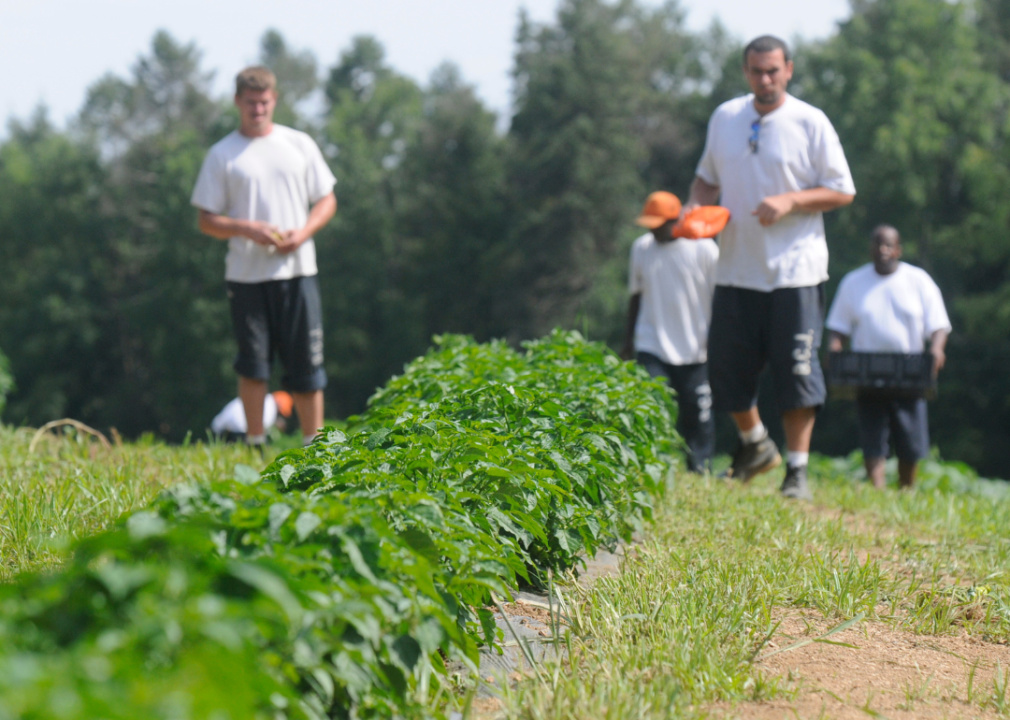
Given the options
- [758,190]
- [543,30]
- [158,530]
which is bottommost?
[158,530]

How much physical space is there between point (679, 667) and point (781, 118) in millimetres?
3618

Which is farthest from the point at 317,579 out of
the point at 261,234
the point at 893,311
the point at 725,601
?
the point at 893,311

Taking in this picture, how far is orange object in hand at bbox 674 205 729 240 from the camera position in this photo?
17.2 ft

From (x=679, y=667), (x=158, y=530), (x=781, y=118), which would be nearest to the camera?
(x=158, y=530)

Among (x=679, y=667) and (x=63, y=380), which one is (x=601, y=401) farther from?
(x=63, y=380)

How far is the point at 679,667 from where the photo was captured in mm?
2254

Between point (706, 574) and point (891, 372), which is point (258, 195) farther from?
point (891, 372)

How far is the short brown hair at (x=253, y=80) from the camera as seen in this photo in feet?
18.7

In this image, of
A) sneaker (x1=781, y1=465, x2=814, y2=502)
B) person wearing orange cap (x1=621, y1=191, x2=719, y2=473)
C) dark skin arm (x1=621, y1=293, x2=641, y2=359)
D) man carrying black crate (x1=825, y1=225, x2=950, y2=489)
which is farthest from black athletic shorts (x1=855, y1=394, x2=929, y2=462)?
sneaker (x1=781, y1=465, x2=814, y2=502)

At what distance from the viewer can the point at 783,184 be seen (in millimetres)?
5230

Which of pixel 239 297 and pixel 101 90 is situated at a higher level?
pixel 101 90

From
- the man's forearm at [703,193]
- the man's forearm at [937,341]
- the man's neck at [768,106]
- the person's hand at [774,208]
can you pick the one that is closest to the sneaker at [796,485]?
the person's hand at [774,208]

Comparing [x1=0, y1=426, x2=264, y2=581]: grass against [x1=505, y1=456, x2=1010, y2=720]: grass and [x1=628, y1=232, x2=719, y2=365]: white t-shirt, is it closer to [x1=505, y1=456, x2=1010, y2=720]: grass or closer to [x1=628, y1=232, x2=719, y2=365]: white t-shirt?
[x1=505, y1=456, x2=1010, y2=720]: grass

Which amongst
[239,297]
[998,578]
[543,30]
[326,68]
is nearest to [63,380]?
[543,30]
